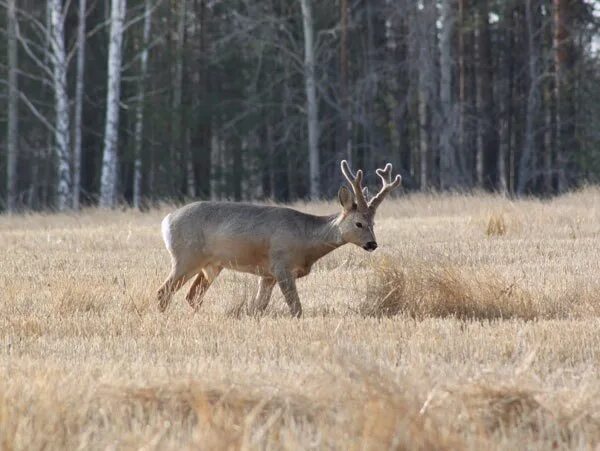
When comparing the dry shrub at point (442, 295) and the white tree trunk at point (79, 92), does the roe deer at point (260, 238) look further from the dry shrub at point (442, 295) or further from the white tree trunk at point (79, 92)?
the white tree trunk at point (79, 92)

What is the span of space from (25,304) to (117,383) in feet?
17.0

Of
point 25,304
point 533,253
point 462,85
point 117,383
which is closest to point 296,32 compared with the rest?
point 462,85

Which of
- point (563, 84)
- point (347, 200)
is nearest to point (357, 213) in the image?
point (347, 200)

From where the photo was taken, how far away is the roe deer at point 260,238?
37.8 feet

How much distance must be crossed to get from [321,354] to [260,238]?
3534mm

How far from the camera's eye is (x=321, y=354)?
812cm

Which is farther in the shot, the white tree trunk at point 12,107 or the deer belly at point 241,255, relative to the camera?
the white tree trunk at point 12,107

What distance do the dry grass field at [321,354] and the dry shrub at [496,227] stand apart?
0.81m

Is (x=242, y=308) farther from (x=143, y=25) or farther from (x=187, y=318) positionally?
(x=143, y=25)

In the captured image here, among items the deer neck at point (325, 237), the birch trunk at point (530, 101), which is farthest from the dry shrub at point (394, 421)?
the birch trunk at point (530, 101)

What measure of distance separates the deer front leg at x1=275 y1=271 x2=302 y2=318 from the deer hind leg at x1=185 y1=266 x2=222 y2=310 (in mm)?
837

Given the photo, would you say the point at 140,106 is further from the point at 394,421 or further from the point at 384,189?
the point at 394,421

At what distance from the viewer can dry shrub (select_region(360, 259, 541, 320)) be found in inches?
422

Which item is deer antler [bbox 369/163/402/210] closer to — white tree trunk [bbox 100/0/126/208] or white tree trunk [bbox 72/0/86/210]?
white tree trunk [bbox 100/0/126/208]
